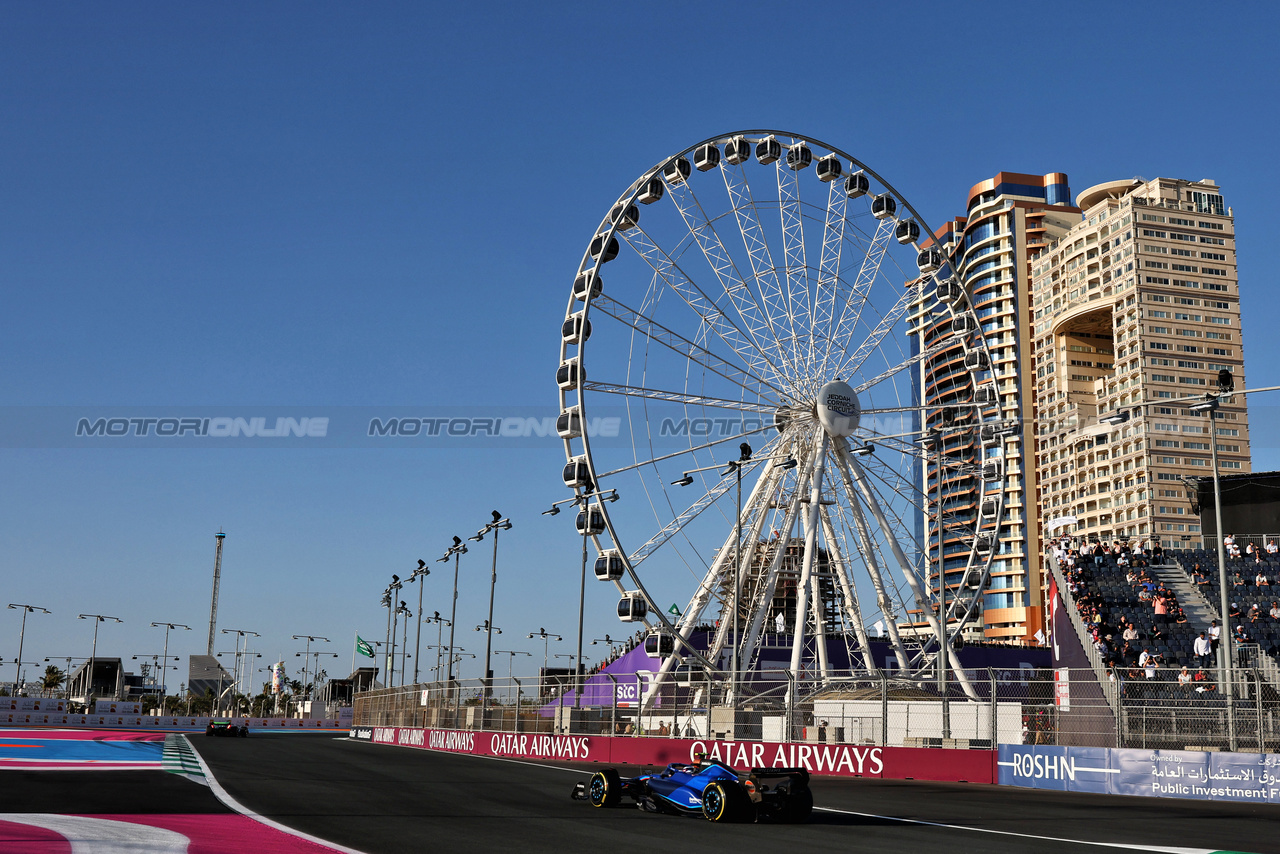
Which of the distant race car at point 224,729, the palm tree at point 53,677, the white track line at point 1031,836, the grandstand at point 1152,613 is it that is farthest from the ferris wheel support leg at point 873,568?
the palm tree at point 53,677

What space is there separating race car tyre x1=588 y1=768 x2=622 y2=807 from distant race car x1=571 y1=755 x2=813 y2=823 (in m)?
0.25

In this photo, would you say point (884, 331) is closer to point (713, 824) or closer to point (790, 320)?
point (790, 320)

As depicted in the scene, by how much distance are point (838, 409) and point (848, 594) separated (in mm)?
6283

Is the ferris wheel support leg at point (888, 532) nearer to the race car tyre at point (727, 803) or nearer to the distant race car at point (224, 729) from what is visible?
the race car tyre at point (727, 803)

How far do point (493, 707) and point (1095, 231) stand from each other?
10864 cm

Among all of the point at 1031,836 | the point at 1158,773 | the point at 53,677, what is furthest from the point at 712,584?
the point at 53,677

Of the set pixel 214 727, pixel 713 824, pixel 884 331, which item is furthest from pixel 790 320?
pixel 214 727

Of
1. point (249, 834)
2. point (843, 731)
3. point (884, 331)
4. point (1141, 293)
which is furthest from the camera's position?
point (1141, 293)

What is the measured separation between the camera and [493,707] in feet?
126

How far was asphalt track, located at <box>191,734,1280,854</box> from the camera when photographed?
13.5 m

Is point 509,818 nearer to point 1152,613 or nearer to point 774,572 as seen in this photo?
point 774,572

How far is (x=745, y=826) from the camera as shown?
15.9 meters

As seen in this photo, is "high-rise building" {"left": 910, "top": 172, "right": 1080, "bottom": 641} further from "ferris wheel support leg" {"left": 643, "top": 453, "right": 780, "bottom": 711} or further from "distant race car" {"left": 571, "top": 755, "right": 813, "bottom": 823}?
"distant race car" {"left": 571, "top": 755, "right": 813, "bottom": 823}

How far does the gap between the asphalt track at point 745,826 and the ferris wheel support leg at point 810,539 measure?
11.8 metres
